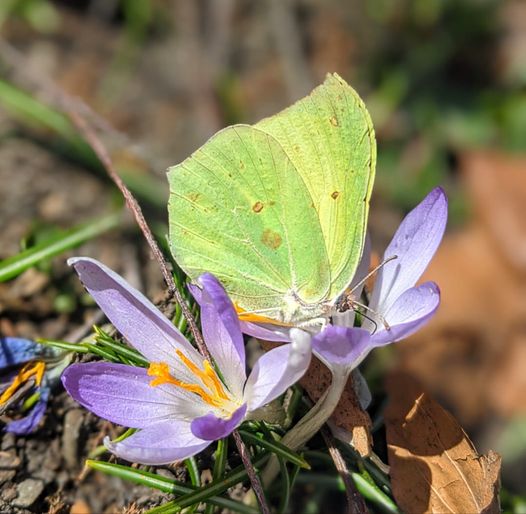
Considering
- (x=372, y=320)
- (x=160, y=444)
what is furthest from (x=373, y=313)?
(x=160, y=444)

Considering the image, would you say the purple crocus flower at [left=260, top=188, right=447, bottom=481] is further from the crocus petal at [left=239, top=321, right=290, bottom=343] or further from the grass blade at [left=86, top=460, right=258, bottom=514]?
the grass blade at [left=86, top=460, right=258, bottom=514]

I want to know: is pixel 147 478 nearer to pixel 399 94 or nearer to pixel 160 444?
pixel 160 444

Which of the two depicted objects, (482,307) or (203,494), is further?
(482,307)

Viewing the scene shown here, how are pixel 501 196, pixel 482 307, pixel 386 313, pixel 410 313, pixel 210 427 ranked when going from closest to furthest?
1. pixel 210 427
2. pixel 410 313
3. pixel 386 313
4. pixel 482 307
5. pixel 501 196

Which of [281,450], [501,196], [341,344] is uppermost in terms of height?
[341,344]

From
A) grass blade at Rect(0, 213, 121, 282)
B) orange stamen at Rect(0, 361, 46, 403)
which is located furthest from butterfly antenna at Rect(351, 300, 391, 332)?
grass blade at Rect(0, 213, 121, 282)

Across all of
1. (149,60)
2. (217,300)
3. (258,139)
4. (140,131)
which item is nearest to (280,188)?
(258,139)

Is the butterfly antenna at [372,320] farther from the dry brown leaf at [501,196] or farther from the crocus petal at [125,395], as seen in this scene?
the dry brown leaf at [501,196]

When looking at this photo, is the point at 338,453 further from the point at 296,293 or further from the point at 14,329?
the point at 14,329
